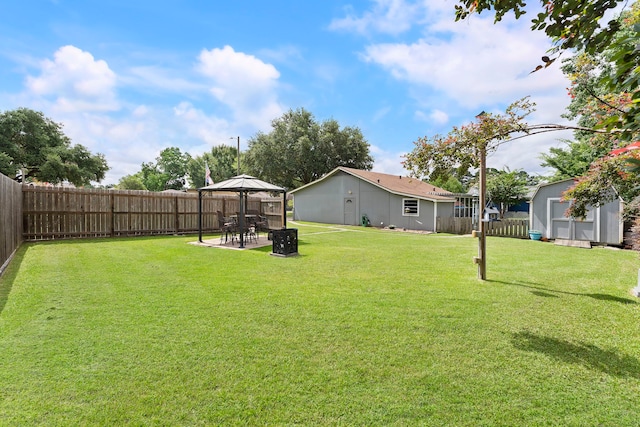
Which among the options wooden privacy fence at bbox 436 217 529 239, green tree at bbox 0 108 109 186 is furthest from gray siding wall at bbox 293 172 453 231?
green tree at bbox 0 108 109 186

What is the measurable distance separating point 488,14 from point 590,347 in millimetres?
3444

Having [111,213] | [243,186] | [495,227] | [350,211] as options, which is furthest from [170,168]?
[495,227]

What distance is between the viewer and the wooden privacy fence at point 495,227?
15.0 metres

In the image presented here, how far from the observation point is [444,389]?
2623 millimetres

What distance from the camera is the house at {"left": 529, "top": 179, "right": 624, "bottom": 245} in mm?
12055

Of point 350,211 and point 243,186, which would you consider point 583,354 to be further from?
point 350,211

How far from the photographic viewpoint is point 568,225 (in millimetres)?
13047

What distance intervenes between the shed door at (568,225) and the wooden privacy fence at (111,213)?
11859 mm

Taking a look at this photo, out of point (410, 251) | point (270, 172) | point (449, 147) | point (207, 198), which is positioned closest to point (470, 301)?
point (449, 147)

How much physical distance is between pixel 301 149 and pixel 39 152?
21.3m

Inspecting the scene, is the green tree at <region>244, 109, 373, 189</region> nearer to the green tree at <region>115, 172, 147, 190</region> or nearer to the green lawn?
the green lawn

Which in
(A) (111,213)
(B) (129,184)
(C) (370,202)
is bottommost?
(A) (111,213)

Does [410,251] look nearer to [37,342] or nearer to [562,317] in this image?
[562,317]

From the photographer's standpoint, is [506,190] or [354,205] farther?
[506,190]
